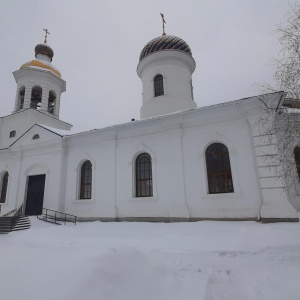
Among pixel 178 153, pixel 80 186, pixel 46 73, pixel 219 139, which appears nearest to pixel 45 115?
pixel 46 73

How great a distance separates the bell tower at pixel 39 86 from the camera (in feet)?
63.3

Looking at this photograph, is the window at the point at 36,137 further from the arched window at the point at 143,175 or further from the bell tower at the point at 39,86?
the arched window at the point at 143,175

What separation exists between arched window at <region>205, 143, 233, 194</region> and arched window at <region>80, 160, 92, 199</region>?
744 cm

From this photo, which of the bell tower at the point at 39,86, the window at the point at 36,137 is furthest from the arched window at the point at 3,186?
the bell tower at the point at 39,86

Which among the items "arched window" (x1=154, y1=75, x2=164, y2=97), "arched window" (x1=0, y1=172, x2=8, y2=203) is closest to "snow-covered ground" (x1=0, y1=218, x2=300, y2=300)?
"arched window" (x1=0, y1=172, x2=8, y2=203)

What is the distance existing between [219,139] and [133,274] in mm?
7912

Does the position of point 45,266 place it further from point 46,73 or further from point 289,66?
point 46,73

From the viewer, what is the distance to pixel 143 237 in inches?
307

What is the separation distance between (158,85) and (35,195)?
476 inches

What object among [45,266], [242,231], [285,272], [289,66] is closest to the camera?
[285,272]

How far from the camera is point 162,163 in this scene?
1156 centimetres

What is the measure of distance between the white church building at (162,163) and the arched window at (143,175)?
6 centimetres

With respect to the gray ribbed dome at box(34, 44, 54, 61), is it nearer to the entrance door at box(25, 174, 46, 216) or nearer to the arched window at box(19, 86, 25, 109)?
the arched window at box(19, 86, 25, 109)

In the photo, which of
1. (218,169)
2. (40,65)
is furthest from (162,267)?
(40,65)
